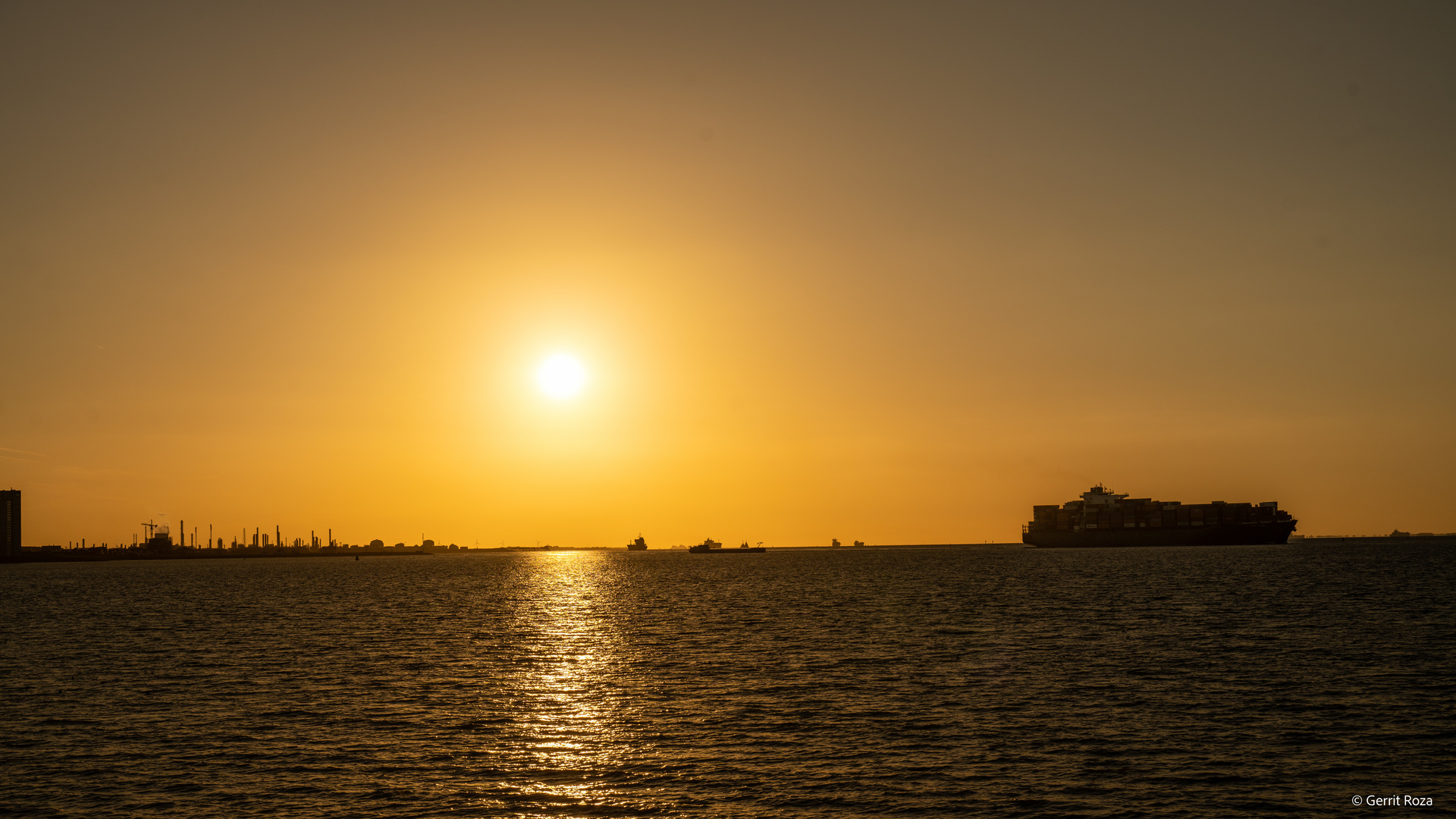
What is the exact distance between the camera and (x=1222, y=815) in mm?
26609

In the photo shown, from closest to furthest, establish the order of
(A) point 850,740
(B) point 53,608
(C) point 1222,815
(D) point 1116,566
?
1. (C) point 1222,815
2. (A) point 850,740
3. (B) point 53,608
4. (D) point 1116,566

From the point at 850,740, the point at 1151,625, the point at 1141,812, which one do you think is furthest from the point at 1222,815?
the point at 1151,625

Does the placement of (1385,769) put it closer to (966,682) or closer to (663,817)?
(966,682)

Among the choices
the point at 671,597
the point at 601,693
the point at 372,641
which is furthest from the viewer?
the point at 671,597

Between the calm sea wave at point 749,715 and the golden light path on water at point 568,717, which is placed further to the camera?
the golden light path on water at point 568,717

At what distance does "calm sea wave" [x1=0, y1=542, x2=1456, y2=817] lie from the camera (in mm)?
29109

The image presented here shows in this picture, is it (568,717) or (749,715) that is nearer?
Answer: (749,715)

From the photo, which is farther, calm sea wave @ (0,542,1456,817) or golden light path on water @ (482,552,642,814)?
golden light path on water @ (482,552,642,814)

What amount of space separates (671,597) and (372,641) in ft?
191

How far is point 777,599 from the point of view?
4498 inches

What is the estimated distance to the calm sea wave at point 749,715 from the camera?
29.1 metres

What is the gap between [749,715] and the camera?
134ft

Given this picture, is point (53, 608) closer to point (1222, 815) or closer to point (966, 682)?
point (966, 682)

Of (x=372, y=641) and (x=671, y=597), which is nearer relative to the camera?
(x=372, y=641)
